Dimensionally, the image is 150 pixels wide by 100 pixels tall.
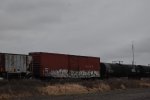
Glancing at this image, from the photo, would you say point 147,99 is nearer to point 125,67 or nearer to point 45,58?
point 45,58

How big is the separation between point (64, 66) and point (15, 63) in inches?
305

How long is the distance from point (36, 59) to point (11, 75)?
429 centimetres

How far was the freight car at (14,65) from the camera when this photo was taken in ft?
118

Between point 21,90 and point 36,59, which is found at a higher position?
point 36,59

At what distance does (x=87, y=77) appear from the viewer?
48094 mm

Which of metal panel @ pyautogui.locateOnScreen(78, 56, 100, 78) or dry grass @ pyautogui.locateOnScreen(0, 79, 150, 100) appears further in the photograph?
metal panel @ pyautogui.locateOnScreen(78, 56, 100, 78)

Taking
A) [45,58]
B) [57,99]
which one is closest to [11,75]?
[45,58]

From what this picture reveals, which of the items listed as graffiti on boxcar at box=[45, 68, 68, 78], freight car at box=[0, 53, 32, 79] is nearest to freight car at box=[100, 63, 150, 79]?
graffiti on boxcar at box=[45, 68, 68, 78]

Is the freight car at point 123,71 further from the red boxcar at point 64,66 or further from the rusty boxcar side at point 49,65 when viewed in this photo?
the rusty boxcar side at point 49,65

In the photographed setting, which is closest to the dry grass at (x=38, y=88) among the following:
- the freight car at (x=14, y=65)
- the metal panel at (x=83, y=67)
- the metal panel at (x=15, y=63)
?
the freight car at (x=14, y=65)

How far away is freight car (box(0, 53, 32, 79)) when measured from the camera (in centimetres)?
3594

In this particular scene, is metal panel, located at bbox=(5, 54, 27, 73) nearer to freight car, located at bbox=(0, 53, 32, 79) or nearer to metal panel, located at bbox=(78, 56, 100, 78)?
freight car, located at bbox=(0, 53, 32, 79)

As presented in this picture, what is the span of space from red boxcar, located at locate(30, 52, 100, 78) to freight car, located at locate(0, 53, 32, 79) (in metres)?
1.31

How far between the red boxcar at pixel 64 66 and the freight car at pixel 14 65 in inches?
51.4
